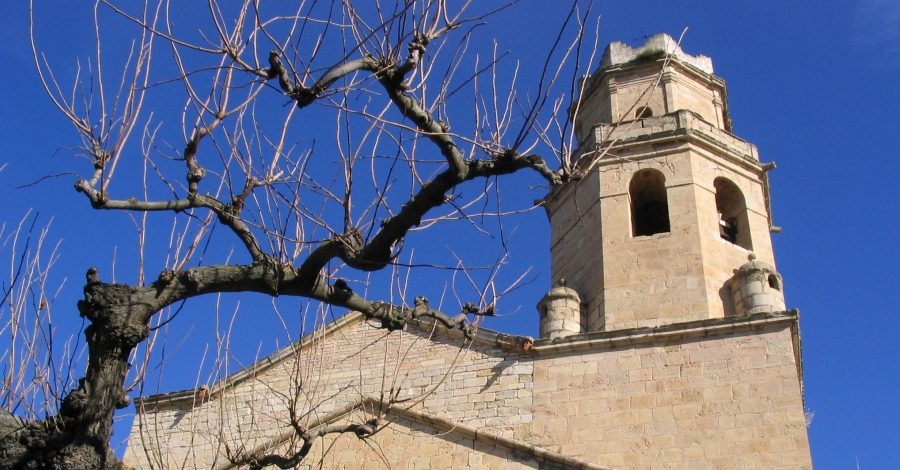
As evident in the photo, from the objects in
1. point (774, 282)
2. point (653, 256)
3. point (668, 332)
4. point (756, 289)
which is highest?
point (653, 256)

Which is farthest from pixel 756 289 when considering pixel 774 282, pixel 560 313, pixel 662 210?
pixel 662 210

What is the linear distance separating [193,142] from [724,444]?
624cm

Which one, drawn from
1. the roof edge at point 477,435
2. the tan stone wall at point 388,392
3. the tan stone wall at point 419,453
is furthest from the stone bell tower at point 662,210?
the tan stone wall at point 419,453

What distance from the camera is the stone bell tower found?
1124 cm

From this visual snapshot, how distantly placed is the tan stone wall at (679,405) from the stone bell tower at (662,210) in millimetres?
627

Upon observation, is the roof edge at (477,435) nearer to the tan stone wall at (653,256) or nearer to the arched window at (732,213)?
the tan stone wall at (653,256)

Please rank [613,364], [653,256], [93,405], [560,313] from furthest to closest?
[653,256] → [560,313] → [613,364] → [93,405]

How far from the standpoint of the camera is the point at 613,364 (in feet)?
34.9

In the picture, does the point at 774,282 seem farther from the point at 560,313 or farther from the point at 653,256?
the point at 560,313

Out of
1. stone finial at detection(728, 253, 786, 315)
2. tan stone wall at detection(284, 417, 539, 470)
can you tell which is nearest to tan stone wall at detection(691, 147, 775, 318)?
stone finial at detection(728, 253, 786, 315)

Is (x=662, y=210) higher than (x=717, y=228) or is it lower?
higher

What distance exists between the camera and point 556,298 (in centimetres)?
1160

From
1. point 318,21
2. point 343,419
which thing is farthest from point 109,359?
point 343,419

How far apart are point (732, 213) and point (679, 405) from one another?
377 centimetres
